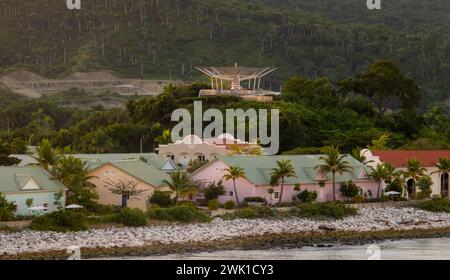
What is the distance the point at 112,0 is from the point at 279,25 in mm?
29589

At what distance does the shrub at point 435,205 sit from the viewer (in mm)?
67750

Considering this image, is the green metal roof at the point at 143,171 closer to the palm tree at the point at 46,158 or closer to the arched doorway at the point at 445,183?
the palm tree at the point at 46,158

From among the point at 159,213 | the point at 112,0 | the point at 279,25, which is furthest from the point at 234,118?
the point at 112,0

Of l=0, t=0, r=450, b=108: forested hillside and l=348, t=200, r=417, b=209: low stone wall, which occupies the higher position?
l=0, t=0, r=450, b=108: forested hillside

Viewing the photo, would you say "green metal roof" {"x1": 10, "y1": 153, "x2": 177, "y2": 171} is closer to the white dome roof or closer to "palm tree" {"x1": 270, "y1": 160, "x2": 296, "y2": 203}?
the white dome roof

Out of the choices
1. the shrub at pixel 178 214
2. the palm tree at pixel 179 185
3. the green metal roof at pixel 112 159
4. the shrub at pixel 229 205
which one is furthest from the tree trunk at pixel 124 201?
the shrub at pixel 229 205

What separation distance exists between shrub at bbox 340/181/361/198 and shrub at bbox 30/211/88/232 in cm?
1940

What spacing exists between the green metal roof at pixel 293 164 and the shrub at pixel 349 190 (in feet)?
2.43

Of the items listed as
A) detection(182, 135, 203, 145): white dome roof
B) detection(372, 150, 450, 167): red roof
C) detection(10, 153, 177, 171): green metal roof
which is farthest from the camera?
detection(182, 135, 203, 145): white dome roof

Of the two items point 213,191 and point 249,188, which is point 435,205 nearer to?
point 249,188

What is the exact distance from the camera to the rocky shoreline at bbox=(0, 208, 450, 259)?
1901 inches

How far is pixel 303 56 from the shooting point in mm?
170375

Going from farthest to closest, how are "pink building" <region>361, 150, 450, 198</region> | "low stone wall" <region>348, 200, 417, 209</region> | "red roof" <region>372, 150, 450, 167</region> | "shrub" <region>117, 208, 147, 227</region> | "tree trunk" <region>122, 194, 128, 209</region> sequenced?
"red roof" <region>372, 150, 450, 167</region> < "pink building" <region>361, 150, 450, 198</region> < "low stone wall" <region>348, 200, 417, 209</region> < "tree trunk" <region>122, 194, 128, 209</region> < "shrub" <region>117, 208, 147, 227</region>

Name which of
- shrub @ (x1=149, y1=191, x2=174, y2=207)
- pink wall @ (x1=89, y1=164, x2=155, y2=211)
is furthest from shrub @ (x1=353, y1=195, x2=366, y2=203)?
pink wall @ (x1=89, y1=164, x2=155, y2=211)
